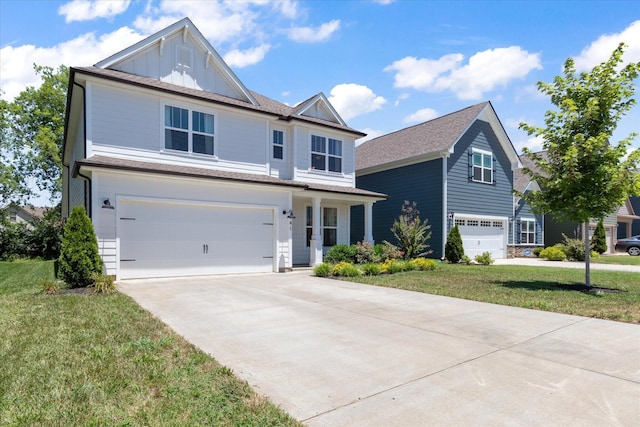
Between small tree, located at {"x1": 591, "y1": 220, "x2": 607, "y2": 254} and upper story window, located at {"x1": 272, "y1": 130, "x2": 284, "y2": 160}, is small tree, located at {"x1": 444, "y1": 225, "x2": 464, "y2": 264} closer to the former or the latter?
upper story window, located at {"x1": 272, "y1": 130, "x2": 284, "y2": 160}

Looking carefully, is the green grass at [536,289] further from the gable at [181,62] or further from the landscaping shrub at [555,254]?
the gable at [181,62]

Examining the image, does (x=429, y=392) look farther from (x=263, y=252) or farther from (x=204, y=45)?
(x=204, y=45)

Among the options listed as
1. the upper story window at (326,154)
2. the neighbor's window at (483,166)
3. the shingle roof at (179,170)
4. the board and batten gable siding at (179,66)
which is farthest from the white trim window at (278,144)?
the neighbor's window at (483,166)

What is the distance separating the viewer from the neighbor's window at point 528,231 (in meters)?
23.8

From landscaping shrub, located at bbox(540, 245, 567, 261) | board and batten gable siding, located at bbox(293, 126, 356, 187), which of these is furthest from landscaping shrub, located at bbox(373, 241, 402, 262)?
landscaping shrub, located at bbox(540, 245, 567, 261)

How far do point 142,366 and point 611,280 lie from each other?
43.7 ft

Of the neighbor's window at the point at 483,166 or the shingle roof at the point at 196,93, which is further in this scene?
the neighbor's window at the point at 483,166

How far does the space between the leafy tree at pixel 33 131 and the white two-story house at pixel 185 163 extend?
766 inches

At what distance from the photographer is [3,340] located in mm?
4891

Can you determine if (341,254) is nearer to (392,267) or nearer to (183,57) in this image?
(392,267)

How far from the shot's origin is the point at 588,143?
9.15m

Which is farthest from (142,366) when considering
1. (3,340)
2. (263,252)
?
(263,252)

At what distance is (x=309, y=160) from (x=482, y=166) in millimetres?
10673

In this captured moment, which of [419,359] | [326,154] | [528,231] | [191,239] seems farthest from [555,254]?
[419,359]
